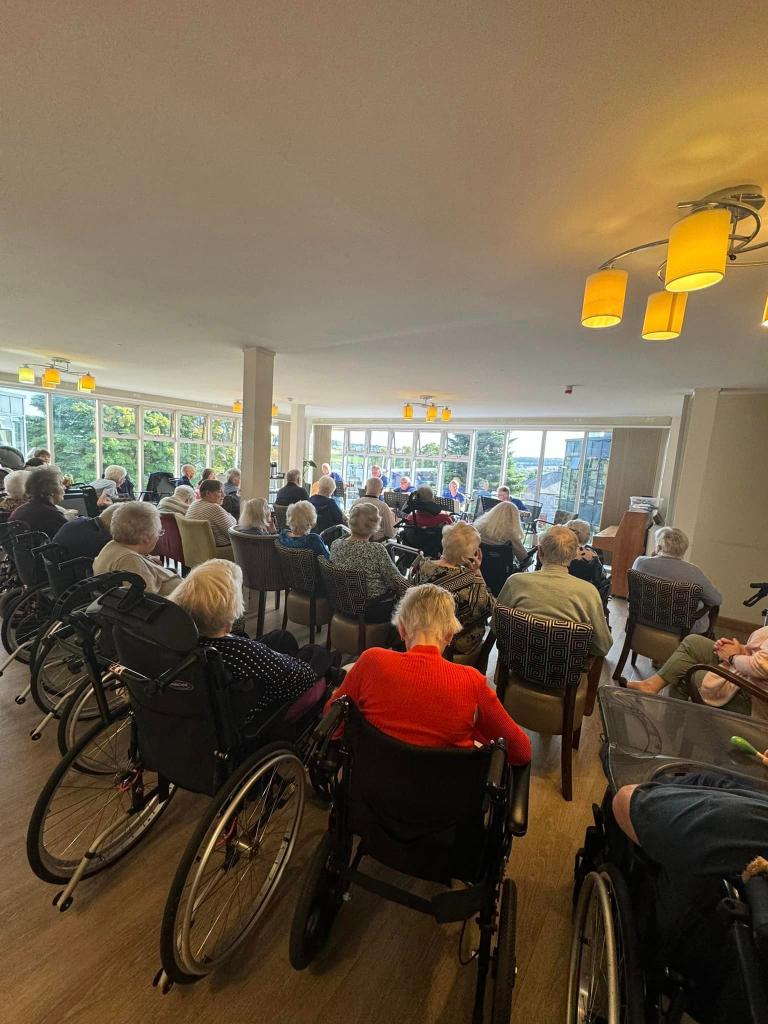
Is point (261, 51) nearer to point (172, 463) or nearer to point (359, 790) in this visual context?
point (359, 790)

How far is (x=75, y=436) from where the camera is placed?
796 cm

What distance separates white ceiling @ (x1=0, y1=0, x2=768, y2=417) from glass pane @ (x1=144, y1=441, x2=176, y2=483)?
664 centimetres

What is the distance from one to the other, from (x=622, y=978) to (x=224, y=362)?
545 cm

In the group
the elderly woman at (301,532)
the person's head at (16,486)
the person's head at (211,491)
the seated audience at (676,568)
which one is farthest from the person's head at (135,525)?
the seated audience at (676,568)

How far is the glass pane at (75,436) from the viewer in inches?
301

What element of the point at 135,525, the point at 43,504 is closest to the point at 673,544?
the point at 135,525

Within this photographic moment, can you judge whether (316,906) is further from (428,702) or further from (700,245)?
(700,245)

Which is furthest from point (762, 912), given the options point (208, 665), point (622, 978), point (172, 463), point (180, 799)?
point (172, 463)

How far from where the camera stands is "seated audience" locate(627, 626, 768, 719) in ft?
5.37

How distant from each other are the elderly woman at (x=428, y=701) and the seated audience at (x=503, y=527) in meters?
2.61

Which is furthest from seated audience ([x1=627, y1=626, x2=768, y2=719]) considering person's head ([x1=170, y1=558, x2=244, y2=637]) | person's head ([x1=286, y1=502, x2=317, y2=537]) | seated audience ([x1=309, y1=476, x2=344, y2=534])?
seated audience ([x1=309, y1=476, x2=344, y2=534])

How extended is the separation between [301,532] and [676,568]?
2.64m

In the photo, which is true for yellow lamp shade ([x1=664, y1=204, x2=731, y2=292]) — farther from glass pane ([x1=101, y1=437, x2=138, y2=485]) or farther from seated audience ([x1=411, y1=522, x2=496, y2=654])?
glass pane ([x1=101, y1=437, x2=138, y2=485])

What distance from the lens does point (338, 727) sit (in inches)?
44.3
